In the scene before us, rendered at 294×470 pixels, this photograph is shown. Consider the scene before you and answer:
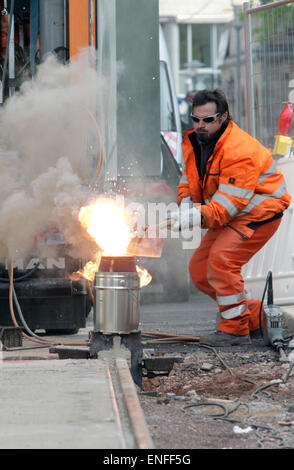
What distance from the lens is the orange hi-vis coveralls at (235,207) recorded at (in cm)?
513

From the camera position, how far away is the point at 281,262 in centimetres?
700

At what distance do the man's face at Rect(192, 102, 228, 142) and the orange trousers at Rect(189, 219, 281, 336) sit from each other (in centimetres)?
67

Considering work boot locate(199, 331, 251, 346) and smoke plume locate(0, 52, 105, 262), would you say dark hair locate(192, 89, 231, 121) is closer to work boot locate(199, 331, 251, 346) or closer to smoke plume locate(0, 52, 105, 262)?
smoke plume locate(0, 52, 105, 262)

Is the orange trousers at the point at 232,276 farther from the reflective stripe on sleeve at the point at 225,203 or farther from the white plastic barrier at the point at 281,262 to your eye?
the white plastic barrier at the point at 281,262

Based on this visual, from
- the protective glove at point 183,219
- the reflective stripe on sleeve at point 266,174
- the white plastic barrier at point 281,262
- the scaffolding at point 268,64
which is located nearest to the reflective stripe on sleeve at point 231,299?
the protective glove at point 183,219

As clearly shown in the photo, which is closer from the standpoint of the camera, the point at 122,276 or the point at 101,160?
the point at 122,276

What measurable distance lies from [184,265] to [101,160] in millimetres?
3178

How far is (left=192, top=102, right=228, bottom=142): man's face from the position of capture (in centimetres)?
531

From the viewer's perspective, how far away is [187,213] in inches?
194

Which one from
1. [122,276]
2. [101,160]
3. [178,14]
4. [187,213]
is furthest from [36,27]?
[178,14]

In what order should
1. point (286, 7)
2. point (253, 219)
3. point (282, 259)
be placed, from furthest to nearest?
1. point (286, 7)
2. point (282, 259)
3. point (253, 219)

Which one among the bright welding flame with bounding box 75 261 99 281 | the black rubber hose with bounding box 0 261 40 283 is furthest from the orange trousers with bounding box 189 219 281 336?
the black rubber hose with bounding box 0 261 40 283

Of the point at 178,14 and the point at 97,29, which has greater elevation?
the point at 178,14
